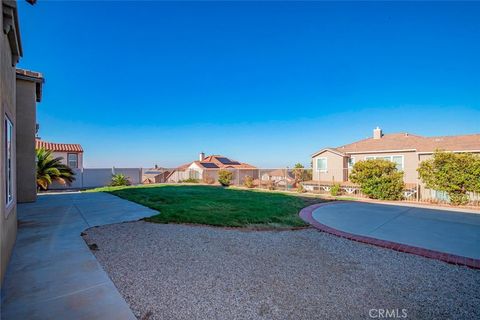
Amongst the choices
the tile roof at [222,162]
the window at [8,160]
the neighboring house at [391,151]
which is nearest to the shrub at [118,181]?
the window at [8,160]

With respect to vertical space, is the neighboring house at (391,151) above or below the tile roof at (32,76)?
below

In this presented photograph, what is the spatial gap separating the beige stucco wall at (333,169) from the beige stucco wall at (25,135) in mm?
18128

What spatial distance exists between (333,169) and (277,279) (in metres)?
18.4

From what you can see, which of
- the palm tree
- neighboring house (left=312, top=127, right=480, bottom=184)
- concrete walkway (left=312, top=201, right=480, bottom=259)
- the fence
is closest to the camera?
concrete walkway (left=312, top=201, right=480, bottom=259)

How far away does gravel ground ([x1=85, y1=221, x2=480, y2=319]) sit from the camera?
236cm

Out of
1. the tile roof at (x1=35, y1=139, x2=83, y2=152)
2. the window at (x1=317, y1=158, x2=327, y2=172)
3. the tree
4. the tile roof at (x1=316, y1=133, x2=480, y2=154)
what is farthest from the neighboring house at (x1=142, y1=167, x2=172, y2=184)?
the tree

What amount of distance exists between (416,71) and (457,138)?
7.15m

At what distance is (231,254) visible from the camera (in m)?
3.88

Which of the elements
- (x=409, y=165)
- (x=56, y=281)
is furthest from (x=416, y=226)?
(x=409, y=165)

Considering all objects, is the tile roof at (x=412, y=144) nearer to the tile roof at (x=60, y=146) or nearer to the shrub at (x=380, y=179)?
the shrub at (x=380, y=179)

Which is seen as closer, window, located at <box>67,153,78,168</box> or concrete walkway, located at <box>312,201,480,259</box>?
concrete walkway, located at <box>312,201,480,259</box>

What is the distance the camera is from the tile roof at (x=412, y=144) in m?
14.7

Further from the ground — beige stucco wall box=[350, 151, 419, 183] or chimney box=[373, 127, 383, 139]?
chimney box=[373, 127, 383, 139]

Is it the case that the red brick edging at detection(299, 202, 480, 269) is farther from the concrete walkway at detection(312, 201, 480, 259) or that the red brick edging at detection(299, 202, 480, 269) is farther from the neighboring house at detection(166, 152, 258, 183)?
the neighboring house at detection(166, 152, 258, 183)
